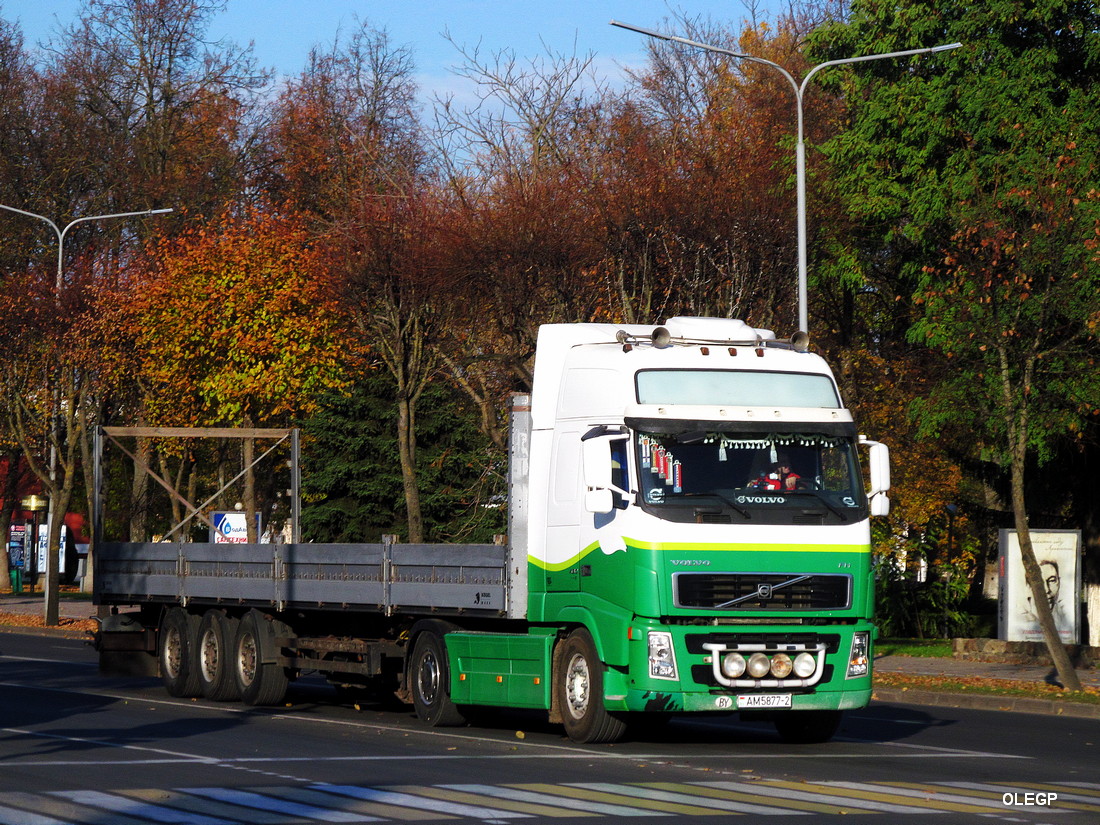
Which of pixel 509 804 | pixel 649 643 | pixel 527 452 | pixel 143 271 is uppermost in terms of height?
pixel 143 271

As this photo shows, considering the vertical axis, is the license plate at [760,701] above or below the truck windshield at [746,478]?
below

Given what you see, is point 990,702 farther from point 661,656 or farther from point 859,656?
point 661,656

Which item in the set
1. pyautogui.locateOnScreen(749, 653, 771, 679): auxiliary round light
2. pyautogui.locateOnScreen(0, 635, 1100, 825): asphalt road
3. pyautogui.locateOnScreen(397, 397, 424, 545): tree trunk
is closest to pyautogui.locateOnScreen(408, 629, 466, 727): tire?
pyautogui.locateOnScreen(0, 635, 1100, 825): asphalt road

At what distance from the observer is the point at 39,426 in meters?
41.9

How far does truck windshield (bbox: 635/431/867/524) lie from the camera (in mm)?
14602

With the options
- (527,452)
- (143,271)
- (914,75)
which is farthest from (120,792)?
(143,271)

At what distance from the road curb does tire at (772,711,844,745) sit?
5.71 m

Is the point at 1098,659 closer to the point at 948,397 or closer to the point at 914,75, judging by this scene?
the point at 948,397

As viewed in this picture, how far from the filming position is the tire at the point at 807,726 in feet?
51.2

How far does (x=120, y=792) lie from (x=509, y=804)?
2586 millimetres

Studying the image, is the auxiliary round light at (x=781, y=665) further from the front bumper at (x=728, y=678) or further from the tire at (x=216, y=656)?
the tire at (x=216, y=656)

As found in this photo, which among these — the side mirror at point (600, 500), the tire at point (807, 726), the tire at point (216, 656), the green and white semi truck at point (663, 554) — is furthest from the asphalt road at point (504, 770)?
the side mirror at point (600, 500)

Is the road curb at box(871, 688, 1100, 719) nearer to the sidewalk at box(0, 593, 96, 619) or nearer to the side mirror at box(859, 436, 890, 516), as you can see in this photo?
the side mirror at box(859, 436, 890, 516)

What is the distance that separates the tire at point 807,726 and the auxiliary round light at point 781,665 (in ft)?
3.33
